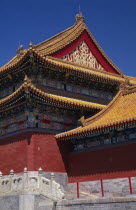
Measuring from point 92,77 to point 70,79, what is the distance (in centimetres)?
150

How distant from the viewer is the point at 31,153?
52.5 feet

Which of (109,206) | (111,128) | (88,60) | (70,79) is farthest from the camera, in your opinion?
(88,60)

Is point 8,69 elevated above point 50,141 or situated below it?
above

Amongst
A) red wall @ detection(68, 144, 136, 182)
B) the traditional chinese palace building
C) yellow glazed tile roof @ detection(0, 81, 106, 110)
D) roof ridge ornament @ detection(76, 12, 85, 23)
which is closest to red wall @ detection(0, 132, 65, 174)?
the traditional chinese palace building

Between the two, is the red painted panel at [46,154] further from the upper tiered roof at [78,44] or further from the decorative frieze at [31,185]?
the upper tiered roof at [78,44]

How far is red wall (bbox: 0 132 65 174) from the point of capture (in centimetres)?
1605

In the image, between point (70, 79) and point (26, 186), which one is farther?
point (70, 79)

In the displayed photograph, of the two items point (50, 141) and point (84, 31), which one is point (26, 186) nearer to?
point (50, 141)

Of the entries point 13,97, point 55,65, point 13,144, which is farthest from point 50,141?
point 55,65

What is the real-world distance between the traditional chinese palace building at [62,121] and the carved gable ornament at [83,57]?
23 centimetres

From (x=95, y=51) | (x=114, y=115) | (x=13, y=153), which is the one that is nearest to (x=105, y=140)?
(x=114, y=115)

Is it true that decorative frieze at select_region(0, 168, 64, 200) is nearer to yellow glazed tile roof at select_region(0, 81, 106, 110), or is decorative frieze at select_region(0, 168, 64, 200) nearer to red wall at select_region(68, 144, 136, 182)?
red wall at select_region(68, 144, 136, 182)

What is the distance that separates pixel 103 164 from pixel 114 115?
2793mm

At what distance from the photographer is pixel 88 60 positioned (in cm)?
2262
